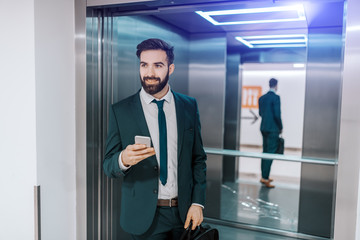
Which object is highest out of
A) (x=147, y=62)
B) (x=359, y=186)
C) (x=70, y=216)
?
(x=147, y=62)

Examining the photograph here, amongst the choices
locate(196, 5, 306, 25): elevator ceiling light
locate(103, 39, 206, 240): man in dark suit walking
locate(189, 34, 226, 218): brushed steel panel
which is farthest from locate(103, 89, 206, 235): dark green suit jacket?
locate(189, 34, 226, 218): brushed steel panel

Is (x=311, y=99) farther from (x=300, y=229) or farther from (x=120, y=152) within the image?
(x=120, y=152)

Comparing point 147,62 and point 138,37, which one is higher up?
point 138,37

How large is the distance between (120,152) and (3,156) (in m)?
0.81

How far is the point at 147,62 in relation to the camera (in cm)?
204

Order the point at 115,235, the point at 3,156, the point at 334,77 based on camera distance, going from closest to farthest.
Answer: the point at 3,156 < the point at 115,235 < the point at 334,77

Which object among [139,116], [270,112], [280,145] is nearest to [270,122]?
[270,112]

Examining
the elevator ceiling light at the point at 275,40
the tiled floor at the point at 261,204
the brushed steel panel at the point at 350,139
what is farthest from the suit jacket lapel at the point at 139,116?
the elevator ceiling light at the point at 275,40

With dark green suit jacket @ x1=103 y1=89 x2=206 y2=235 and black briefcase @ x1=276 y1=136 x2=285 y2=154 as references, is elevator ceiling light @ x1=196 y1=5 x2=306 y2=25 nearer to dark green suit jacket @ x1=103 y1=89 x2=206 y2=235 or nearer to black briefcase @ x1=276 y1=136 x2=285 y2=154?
dark green suit jacket @ x1=103 y1=89 x2=206 y2=235

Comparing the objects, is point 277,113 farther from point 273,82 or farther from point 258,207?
point 258,207

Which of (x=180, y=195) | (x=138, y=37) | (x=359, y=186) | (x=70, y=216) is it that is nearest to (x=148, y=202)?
(x=180, y=195)

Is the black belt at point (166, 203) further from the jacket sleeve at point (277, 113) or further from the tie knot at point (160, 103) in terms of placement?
the jacket sleeve at point (277, 113)

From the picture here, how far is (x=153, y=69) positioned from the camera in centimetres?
204

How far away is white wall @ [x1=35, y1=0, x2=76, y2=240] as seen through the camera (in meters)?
1.98
